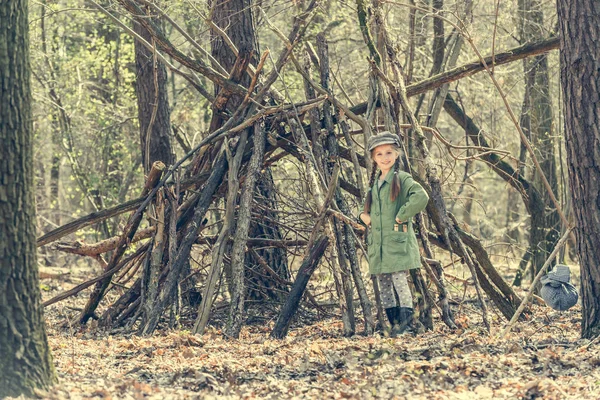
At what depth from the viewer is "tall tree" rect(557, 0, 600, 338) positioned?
6.06 meters

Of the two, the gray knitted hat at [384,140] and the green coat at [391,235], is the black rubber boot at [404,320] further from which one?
the gray knitted hat at [384,140]

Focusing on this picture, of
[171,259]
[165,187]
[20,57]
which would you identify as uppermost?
[20,57]

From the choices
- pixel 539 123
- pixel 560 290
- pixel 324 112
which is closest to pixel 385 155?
pixel 324 112

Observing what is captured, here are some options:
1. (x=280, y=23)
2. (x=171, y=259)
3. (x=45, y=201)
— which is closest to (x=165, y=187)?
(x=171, y=259)

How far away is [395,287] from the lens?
6773 millimetres

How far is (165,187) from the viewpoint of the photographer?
25.9ft

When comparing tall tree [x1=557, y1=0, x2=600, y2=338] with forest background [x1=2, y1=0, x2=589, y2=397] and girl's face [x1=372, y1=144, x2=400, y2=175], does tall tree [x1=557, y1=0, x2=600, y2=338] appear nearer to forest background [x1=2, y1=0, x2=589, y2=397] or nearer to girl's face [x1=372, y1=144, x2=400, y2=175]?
forest background [x1=2, y1=0, x2=589, y2=397]

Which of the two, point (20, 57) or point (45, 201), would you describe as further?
point (45, 201)

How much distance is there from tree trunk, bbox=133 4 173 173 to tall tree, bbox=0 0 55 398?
556 cm

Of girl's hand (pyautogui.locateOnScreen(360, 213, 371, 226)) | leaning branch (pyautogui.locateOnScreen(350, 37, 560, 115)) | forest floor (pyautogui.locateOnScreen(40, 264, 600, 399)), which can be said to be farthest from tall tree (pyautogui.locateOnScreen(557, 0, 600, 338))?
leaning branch (pyautogui.locateOnScreen(350, 37, 560, 115))

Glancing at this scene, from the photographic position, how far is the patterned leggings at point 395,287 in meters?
6.77

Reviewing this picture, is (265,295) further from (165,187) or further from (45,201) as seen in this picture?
(45,201)

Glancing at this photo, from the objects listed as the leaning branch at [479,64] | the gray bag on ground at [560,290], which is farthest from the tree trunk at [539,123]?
the gray bag on ground at [560,290]

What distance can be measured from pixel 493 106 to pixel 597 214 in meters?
8.83
